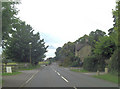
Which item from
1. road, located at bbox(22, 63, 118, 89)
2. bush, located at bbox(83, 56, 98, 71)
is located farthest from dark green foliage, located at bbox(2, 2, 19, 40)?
bush, located at bbox(83, 56, 98, 71)

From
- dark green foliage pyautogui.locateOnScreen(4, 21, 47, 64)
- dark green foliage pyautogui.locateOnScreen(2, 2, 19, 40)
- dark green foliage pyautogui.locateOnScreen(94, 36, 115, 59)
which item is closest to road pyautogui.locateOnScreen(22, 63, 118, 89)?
dark green foliage pyautogui.locateOnScreen(2, 2, 19, 40)

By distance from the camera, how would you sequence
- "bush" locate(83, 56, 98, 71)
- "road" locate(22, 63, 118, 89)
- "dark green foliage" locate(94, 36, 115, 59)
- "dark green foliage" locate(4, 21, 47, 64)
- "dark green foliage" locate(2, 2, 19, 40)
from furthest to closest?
1. "dark green foliage" locate(4, 21, 47, 64)
2. "bush" locate(83, 56, 98, 71)
3. "dark green foliage" locate(94, 36, 115, 59)
4. "road" locate(22, 63, 118, 89)
5. "dark green foliage" locate(2, 2, 19, 40)

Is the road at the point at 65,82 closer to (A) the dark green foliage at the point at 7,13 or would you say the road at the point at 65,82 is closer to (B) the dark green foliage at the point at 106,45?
(A) the dark green foliage at the point at 7,13

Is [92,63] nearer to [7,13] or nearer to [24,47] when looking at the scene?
[7,13]

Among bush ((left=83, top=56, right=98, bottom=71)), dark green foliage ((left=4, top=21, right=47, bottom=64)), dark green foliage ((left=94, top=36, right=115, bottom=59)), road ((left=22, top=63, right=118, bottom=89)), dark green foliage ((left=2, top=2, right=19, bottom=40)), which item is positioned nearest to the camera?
dark green foliage ((left=2, top=2, right=19, bottom=40))

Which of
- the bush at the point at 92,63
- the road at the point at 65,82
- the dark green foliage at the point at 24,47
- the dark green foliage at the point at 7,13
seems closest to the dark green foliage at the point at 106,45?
the bush at the point at 92,63

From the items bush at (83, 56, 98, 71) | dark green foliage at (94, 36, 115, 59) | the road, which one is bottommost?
the road

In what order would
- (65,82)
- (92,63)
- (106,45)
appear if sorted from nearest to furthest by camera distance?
(65,82)
(106,45)
(92,63)

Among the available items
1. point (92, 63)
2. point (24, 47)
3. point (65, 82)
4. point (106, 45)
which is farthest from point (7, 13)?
point (24, 47)

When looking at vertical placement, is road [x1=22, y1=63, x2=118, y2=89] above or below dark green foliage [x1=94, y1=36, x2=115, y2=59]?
below

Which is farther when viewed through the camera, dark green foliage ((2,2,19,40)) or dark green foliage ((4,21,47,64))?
dark green foliage ((4,21,47,64))

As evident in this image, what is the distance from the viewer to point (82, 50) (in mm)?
83750

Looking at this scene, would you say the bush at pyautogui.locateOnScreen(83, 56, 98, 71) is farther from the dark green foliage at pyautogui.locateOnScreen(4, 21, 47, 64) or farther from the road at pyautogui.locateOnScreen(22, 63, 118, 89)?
the dark green foliage at pyautogui.locateOnScreen(4, 21, 47, 64)

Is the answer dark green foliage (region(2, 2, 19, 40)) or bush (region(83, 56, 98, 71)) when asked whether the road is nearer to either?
dark green foliage (region(2, 2, 19, 40))
